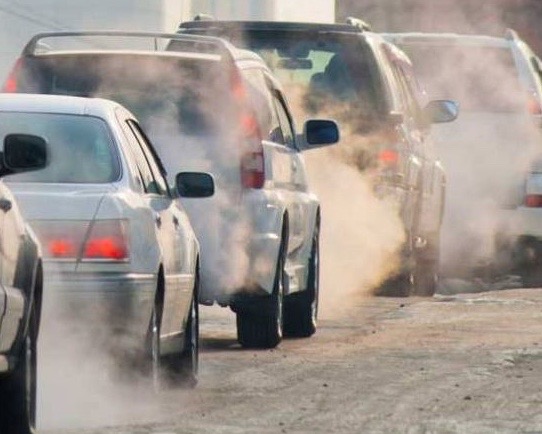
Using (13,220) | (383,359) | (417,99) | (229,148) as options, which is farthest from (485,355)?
(417,99)

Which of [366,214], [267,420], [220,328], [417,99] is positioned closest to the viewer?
[267,420]

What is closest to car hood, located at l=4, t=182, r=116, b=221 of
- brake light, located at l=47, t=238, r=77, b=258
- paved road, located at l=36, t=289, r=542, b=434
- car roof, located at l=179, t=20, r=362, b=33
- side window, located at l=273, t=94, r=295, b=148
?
brake light, located at l=47, t=238, r=77, b=258

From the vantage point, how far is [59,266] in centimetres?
1100

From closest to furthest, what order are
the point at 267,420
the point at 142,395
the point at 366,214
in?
the point at 267,420
the point at 142,395
the point at 366,214

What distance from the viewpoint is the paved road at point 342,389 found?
34.6ft

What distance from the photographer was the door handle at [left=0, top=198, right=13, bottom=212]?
9406 millimetres

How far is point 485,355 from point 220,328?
278cm

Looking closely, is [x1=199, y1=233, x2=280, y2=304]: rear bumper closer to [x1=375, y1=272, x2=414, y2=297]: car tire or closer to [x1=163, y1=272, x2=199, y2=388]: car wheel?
[x1=163, y1=272, x2=199, y2=388]: car wheel

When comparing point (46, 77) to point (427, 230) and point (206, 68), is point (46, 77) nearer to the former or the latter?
Result: point (206, 68)

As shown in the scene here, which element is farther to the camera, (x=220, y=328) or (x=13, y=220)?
(x=220, y=328)

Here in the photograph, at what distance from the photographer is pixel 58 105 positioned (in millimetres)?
12016

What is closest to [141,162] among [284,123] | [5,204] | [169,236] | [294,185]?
[169,236]

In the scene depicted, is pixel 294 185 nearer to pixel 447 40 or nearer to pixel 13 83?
pixel 13 83

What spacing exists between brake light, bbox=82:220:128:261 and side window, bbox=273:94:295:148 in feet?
15.7
